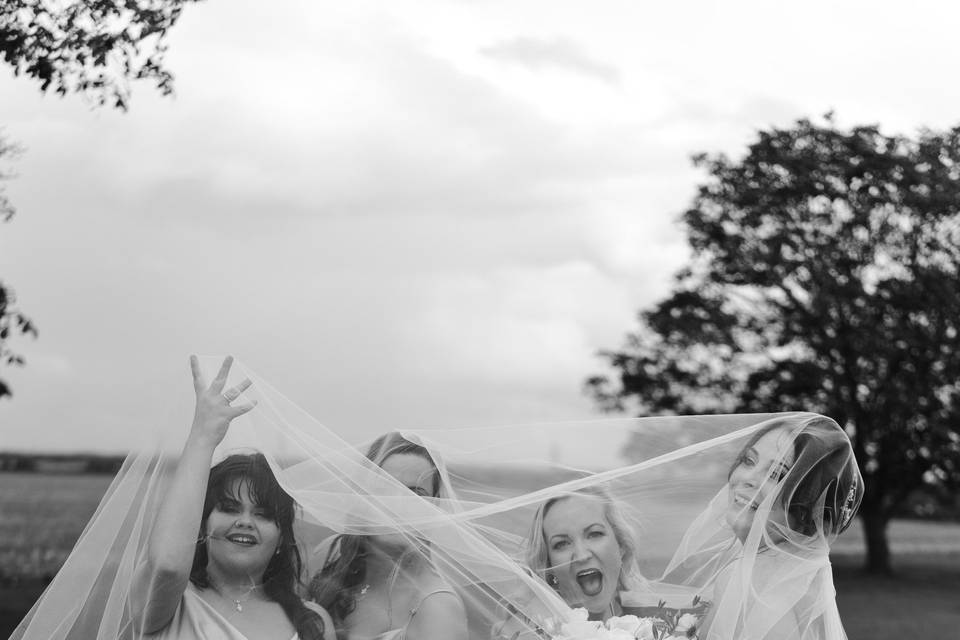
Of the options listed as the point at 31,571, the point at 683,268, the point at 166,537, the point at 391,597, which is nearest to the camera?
the point at 166,537

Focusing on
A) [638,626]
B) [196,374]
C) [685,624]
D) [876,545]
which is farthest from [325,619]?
[876,545]

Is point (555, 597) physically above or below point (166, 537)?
below

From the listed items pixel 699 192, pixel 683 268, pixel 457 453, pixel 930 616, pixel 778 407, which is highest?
pixel 699 192

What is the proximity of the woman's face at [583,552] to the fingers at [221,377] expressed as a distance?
146cm

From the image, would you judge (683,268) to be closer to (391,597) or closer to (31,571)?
(31,571)

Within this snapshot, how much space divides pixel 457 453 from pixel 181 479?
4.54ft

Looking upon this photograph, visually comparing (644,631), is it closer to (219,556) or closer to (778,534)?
(778,534)

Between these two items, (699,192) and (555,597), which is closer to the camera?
(555,597)

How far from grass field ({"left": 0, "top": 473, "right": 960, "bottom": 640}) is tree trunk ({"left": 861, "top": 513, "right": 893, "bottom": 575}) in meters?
0.34

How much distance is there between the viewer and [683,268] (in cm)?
2023

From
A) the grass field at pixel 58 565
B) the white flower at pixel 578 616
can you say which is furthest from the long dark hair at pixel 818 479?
the grass field at pixel 58 565

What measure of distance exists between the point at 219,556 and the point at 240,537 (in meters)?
0.10

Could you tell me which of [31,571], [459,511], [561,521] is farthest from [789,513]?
[31,571]

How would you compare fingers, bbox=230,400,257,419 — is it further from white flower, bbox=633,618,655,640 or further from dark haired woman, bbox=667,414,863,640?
dark haired woman, bbox=667,414,863,640
